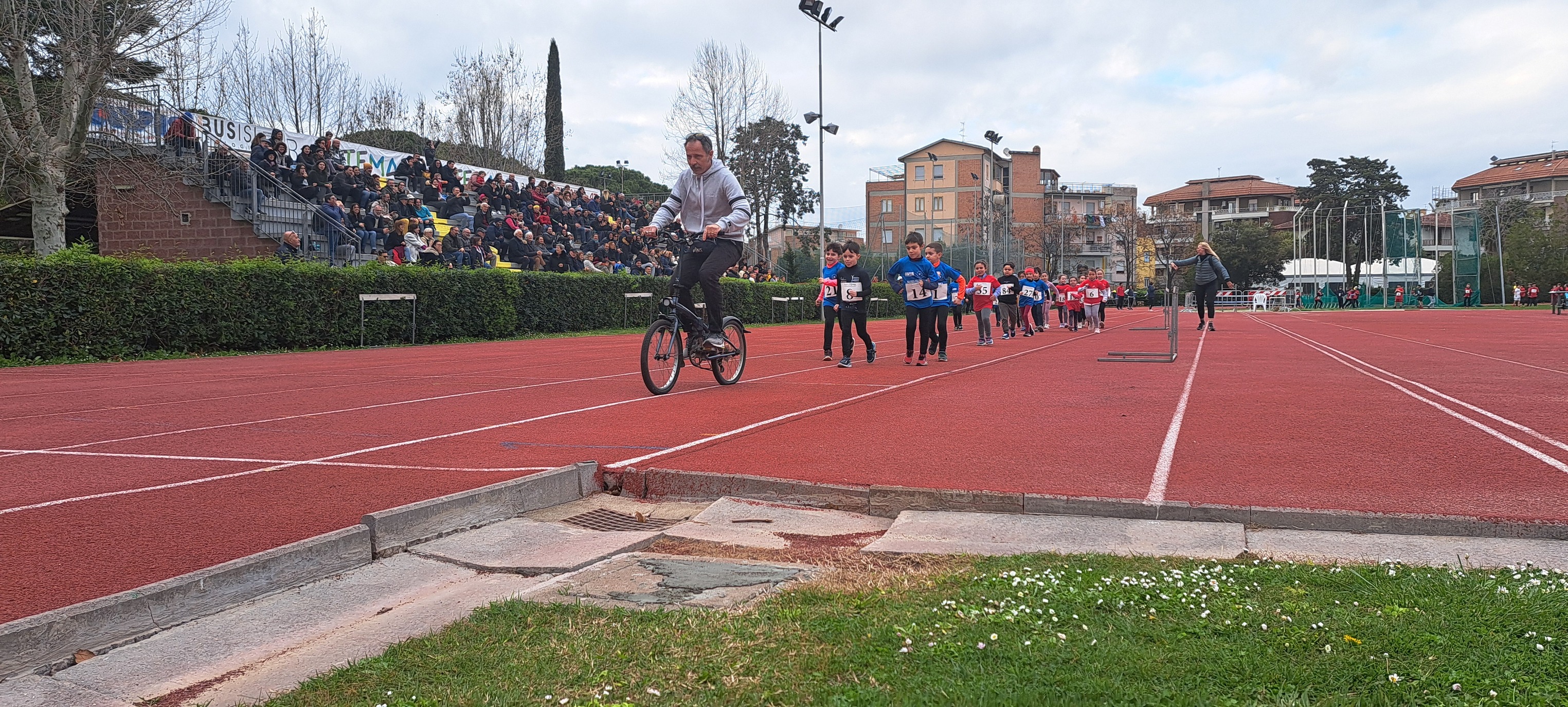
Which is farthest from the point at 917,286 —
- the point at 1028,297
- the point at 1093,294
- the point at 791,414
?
the point at 1093,294

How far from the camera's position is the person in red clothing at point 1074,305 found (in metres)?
29.1

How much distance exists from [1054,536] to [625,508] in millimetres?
2320

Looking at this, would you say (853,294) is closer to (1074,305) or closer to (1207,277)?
(1207,277)

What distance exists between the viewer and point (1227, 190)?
13150 cm

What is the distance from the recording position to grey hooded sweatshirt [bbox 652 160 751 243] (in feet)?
32.1

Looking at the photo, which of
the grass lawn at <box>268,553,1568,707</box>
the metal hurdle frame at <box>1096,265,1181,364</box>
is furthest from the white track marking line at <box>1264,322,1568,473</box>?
the grass lawn at <box>268,553,1568,707</box>

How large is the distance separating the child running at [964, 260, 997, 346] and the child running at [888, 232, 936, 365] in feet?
20.2

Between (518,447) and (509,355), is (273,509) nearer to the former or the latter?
(518,447)

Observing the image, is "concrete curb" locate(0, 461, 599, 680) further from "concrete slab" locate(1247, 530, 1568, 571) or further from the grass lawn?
"concrete slab" locate(1247, 530, 1568, 571)

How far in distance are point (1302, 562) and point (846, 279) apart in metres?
11.0

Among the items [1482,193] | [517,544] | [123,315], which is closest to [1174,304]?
[517,544]

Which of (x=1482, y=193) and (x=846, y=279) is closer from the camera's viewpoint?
(x=846, y=279)

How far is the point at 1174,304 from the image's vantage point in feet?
50.3

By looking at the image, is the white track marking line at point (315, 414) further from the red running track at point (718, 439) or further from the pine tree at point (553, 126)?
the pine tree at point (553, 126)
